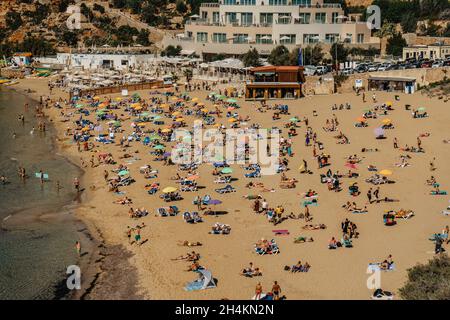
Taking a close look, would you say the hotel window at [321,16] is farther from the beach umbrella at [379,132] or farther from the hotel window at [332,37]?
the beach umbrella at [379,132]

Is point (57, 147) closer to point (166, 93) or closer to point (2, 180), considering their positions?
point (2, 180)

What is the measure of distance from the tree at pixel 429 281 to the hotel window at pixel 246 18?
60000 mm

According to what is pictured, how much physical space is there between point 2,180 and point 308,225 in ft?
63.6

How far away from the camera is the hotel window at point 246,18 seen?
78.1 meters

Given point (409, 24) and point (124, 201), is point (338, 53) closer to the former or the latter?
point (409, 24)

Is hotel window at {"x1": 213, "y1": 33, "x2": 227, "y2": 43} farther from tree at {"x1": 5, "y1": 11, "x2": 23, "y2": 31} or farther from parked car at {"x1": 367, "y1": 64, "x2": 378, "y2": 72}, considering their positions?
tree at {"x1": 5, "y1": 11, "x2": 23, "y2": 31}

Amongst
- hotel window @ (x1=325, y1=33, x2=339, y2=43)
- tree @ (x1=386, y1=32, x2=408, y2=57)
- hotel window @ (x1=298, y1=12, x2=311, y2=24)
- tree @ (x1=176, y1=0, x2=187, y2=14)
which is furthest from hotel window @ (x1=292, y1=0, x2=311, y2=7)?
tree @ (x1=176, y1=0, x2=187, y2=14)

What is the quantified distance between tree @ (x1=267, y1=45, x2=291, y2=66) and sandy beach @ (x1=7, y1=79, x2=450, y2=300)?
23.9 metres

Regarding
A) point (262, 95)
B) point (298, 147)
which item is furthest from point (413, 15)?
point (298, 147)

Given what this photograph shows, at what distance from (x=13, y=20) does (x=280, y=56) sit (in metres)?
58.1

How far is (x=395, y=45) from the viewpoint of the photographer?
74.3 metres

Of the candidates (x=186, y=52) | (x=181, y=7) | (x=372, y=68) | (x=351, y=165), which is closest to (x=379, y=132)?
(x=351, y=165)

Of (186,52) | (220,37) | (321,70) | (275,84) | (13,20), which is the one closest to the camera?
(275,84)

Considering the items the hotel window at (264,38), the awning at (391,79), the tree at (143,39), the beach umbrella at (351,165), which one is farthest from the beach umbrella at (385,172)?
the tree at (143,39)
